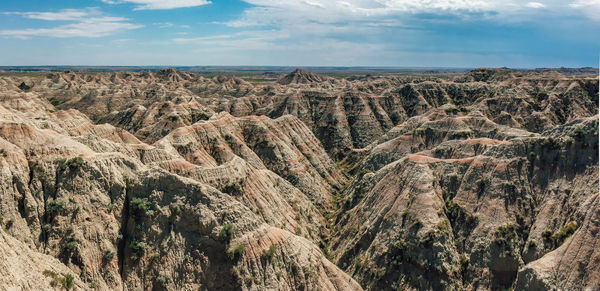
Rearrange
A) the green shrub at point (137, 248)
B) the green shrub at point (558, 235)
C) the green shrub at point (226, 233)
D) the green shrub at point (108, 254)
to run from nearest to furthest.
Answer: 1. the green shrub at point (108, 254)
2. the green shrub at point (137, 248)
3. the green shrub at point (226, 233)
4. the green shrub at point (558, 235)

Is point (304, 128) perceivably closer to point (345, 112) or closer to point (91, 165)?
point (345, 112)

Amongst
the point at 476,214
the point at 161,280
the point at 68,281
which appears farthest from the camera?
the point at 476,214

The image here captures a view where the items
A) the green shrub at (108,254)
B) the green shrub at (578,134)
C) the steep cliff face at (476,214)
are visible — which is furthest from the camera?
the green shrub at (578,134)

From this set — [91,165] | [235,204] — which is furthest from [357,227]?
[91,165]

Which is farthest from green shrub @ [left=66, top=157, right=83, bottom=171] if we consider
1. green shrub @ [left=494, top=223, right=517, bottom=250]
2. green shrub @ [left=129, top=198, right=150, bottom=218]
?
green shrub @ [left=494, top=223, right=517, bottom=250]

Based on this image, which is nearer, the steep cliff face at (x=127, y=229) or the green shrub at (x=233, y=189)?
the steep cliff face at (x=127, y=229)

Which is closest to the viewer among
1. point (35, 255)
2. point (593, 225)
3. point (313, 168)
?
point (35, 255)

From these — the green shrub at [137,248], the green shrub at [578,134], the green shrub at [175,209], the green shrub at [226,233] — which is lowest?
the green shrub at [137,248]

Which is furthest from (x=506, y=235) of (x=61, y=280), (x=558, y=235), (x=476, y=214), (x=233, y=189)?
(x=61, y=280)

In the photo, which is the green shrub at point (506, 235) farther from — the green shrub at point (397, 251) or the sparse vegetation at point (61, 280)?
the sparse vegetation at point (61, 280)

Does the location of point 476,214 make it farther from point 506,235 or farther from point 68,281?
point 68,281

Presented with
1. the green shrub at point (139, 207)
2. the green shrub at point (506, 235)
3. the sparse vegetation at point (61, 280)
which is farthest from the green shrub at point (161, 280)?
the green shrub at point (506, 235)
